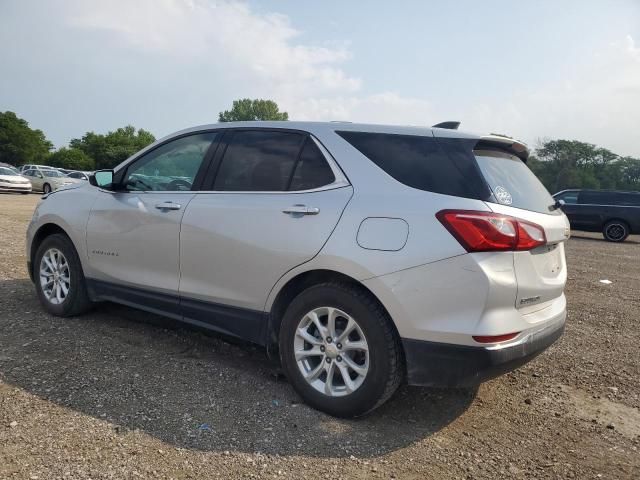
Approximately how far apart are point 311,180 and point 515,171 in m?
1.26

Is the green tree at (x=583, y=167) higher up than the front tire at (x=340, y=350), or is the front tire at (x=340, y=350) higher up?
the green tree at (x=583, y=167)

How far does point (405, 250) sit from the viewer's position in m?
2.68

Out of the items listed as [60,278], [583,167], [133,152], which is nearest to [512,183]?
[60,278]

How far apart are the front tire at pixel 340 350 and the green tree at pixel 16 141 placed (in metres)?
67.7

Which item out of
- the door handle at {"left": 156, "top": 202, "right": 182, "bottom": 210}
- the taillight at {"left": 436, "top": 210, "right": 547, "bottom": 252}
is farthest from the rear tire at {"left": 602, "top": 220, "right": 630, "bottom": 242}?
the door handle at {"left": 156, "top": 202, "right": 182, "bottom": 210}

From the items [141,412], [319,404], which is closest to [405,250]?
[319,404]

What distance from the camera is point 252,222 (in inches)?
127

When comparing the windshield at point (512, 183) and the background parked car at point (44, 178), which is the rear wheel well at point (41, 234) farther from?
the background parked car at point (44, 178)

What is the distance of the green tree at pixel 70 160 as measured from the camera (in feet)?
198

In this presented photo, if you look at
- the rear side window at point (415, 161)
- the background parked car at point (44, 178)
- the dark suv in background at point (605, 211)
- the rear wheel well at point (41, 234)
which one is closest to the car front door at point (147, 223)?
the rear wheel well at point (41, 234)

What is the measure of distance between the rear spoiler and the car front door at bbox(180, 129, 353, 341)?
850 mm

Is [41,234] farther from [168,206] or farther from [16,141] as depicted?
[16,141]

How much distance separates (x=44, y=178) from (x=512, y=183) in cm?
2824

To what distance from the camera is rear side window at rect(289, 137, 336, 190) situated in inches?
123
